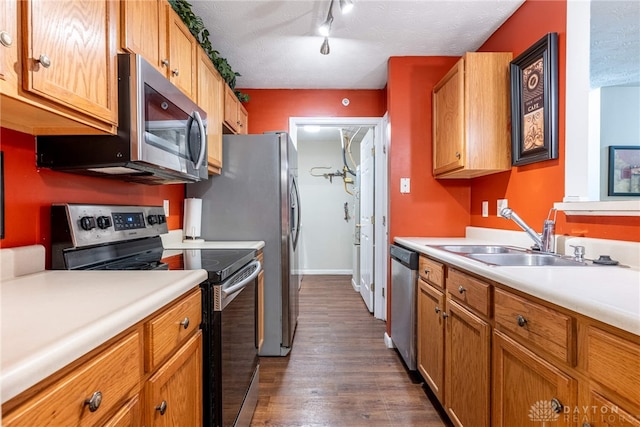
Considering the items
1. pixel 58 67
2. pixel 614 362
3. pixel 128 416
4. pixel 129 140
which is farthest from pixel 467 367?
pixel 58 67

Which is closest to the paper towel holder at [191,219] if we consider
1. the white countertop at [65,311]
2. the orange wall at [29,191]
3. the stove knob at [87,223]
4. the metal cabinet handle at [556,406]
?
the orange wall at [29,191]

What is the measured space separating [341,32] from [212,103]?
3.34ft

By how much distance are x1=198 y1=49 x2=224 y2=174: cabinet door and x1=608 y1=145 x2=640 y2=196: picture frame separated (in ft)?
6.98

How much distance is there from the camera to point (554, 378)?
33.9 inches

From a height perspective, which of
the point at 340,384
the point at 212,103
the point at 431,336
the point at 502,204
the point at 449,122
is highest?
the point at 212,103

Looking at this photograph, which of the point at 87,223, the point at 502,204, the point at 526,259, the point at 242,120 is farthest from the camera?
the point at 242,120

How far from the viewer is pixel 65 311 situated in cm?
67

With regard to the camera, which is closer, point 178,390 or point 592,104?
point 178,390

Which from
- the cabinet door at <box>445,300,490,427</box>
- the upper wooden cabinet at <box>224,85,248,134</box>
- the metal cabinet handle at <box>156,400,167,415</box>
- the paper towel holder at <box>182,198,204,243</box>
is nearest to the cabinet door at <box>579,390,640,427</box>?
the cabinet door at <box>445,300,490,427</box>

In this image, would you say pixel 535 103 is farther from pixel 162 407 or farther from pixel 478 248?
pixel 162 407

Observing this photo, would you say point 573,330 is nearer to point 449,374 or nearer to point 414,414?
point 449,374

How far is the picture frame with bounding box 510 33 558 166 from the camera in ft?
5.38

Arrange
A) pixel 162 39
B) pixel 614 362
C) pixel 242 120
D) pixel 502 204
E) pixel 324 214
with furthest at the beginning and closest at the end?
1. pixel 324 214
2. pixel 242 120
3. pixel 502 204
4. pixel 162 39
5. pixel 614 362

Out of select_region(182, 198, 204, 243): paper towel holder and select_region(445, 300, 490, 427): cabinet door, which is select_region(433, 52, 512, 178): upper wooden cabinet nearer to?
select_region(445, 300, 490, 427): cabinet door
